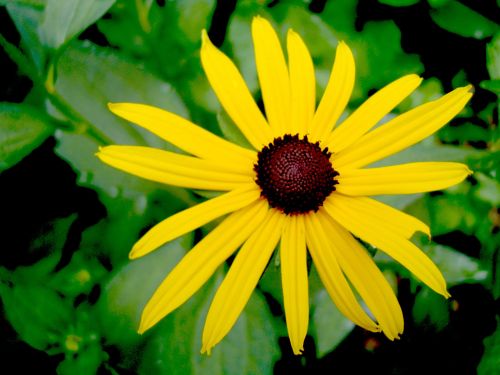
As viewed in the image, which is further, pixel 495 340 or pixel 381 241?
pixel 495 340

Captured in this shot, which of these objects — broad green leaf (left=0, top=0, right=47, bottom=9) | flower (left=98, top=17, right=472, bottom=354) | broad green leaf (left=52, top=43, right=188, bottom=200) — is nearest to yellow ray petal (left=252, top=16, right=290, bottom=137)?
flower (left=98, top=17, right=472, bottom=354)

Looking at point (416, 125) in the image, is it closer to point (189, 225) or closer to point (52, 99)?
point (189, 225)

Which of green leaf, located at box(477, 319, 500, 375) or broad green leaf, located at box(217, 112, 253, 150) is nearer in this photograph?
broad green leaf, located at box(217, 112, 253, 150)

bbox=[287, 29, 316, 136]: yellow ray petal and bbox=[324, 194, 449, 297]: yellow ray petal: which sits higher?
bbox=[287, 29, 316, 136]: yellow ray petal

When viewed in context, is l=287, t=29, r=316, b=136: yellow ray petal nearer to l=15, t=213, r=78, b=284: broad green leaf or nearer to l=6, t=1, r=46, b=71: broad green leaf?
l=6, t=1, r=46, b=71: broad green leaf

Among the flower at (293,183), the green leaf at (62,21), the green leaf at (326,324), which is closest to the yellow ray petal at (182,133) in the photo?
the flower at (293,183)

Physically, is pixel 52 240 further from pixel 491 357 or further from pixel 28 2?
pixel 491 357

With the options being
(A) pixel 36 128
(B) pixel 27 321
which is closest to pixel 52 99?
(A) pixel 36 128
